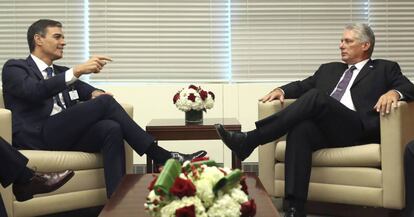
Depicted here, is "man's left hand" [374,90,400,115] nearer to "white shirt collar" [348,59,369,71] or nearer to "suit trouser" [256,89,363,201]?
"suit trouser" [256,89,363,201]

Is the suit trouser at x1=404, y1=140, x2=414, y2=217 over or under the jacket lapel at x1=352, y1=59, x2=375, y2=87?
under

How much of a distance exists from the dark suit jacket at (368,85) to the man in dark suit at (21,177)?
6.29 feet

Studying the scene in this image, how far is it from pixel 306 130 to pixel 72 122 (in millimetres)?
1521

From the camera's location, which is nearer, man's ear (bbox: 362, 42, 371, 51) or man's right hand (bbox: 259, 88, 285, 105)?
man's right hand (bbox: 259, 88, 285, 105)

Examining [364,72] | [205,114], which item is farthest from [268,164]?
[205,114]

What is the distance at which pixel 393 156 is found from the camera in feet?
10.7

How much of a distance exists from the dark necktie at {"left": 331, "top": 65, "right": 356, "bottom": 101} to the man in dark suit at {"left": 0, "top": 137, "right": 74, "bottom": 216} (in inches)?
83.0

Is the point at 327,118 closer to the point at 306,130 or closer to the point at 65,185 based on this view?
the point at 306,130

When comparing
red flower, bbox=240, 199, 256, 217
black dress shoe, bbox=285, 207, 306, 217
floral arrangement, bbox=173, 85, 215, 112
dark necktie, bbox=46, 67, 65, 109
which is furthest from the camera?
floral arrangement, bbox=173, 85, 215, 112

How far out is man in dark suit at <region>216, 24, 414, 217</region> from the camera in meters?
3.33

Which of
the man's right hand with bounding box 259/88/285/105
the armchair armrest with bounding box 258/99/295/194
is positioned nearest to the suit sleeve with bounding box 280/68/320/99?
the man's right hand with bounding box 259/88/285/105

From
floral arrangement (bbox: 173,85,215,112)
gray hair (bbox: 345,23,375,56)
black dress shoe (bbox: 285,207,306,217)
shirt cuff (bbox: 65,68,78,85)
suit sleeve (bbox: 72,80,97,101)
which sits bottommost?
black dress shoe (bbox: 285,207,306,217)

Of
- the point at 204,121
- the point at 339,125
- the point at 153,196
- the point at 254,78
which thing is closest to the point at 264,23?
the point at 254,78

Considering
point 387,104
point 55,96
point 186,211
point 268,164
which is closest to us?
point 186,211
